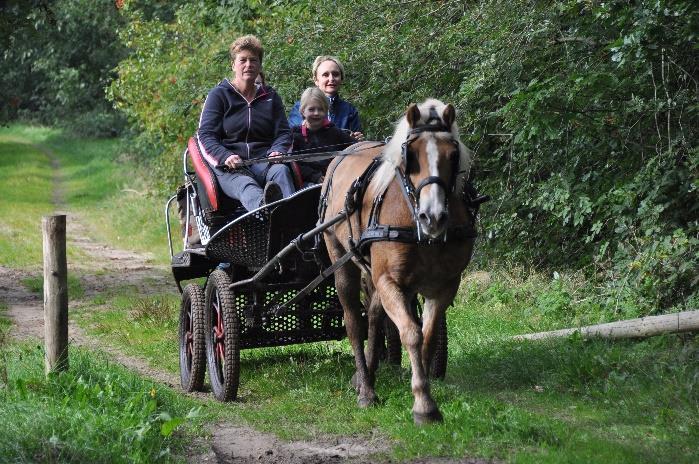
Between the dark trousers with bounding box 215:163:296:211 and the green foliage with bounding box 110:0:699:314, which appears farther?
the green foliage with bounding box 110:0:699:314

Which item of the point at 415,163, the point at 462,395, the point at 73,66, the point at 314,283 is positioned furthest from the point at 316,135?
the point at 73,66

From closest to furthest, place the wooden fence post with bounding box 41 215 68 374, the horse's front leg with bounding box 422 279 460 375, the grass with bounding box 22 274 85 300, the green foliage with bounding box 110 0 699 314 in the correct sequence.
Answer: the horse's front leg with bounding box 422 279 460 375 < the wooden fence post with bounding box 41 215 68 374 < the green foliage with bounding box 110 0 699 314 < the grass with bounding box 22 274 85 300

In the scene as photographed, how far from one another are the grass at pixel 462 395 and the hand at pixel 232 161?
1.59 meters

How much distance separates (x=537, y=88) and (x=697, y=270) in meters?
1.97

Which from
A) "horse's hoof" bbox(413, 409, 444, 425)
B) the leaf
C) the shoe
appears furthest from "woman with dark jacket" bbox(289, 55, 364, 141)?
the leaf

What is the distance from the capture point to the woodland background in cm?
866

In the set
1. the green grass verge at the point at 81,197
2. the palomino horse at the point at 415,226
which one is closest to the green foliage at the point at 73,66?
the green grass verge at the point at 81,197

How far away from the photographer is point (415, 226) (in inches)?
234

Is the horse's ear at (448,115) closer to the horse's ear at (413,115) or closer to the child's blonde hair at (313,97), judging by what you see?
the horse's ear at (413,115)

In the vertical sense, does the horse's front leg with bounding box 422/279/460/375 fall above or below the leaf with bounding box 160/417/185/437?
above

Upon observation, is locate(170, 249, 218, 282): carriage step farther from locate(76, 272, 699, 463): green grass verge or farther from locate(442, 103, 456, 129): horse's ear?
locate(442, 103, 456, 129): horse's ear

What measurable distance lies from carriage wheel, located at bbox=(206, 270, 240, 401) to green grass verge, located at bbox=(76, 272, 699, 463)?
0.19 metres

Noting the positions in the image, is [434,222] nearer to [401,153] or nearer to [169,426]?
[401,153]

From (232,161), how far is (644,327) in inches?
126
